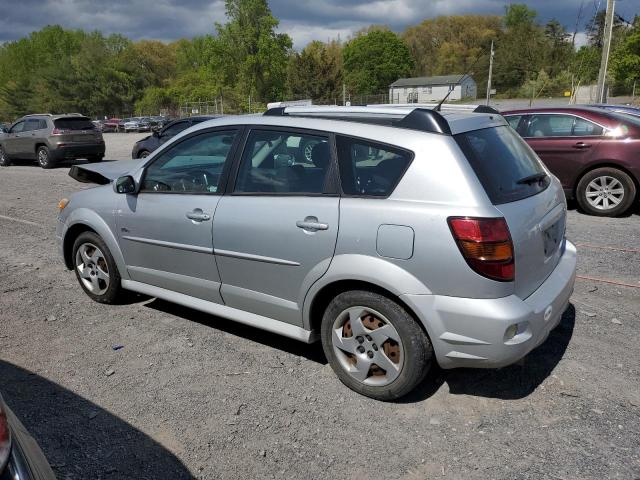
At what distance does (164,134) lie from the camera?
47.6ft

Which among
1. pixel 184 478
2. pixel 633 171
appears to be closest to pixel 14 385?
pixel 184 478

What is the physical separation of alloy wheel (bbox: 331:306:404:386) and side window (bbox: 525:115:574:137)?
6704mm

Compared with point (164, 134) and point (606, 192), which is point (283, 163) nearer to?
point (606, 192)

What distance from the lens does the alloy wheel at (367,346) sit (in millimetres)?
3113

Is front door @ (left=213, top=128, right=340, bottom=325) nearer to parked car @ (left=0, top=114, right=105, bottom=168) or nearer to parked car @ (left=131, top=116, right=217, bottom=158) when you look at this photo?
parked car @ (left=131, top=116, right=217, bottom=158)

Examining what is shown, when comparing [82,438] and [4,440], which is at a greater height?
[4,440]

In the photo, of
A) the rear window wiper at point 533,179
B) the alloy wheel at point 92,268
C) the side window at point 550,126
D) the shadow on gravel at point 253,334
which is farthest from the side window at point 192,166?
the side window at point 550,126

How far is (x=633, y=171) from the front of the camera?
7.83m

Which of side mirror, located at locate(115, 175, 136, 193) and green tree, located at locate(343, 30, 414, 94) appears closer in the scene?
side mirror, located at locate(115, 175, 136, 193)

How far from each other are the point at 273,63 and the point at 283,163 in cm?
6990

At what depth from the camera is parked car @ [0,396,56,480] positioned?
1507 millimetres

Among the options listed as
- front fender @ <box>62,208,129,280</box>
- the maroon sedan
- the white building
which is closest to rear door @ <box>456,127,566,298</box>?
front fender @ <box>62,208,129,280</box>

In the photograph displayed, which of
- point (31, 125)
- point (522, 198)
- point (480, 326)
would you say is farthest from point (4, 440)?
point (31, 125)

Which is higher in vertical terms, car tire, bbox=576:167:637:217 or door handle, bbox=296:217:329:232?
door handle, bbox=296:217:329:232
